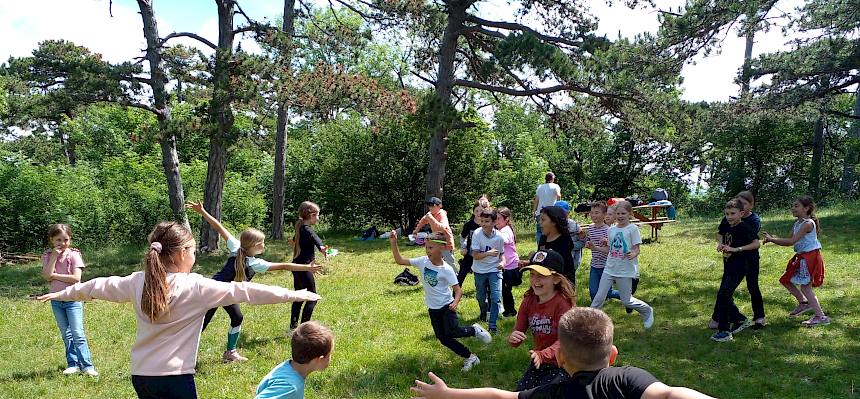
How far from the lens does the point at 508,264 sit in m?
7.27

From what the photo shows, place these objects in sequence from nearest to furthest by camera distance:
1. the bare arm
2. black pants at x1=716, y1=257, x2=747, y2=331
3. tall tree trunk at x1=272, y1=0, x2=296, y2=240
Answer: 1. the bare arm
2. black pants at x1=716, y1=257, x2=747, y2=331
3. tall tree trunk at x1=272, y1=0, x2=296, y2=240

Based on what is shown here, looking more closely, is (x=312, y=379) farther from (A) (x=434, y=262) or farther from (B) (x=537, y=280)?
(B) (x=537, y=280)

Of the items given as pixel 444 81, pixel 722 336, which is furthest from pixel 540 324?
pixel 444 81

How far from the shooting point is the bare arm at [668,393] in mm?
1954

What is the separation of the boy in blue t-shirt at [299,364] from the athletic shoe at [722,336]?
5.25m

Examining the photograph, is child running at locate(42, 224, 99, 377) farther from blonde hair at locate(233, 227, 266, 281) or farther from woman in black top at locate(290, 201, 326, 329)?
woman in black top at locate(290, 201, 326, 329)

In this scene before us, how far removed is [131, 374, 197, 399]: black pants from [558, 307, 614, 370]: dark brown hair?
2.18 m

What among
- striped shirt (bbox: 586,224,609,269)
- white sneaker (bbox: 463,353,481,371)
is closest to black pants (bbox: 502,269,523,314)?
striped shirt (bbox: 586,224,609,269)

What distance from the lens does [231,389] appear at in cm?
544

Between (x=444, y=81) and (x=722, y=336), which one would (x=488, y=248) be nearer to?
(x=722, y=336)

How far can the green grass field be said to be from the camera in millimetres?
5473

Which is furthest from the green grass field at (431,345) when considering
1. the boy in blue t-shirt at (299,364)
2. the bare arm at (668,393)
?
the bare arm at (668,393)

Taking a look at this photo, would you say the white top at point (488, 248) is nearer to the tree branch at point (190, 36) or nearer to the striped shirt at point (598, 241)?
the striped shirt at point (598, 241)

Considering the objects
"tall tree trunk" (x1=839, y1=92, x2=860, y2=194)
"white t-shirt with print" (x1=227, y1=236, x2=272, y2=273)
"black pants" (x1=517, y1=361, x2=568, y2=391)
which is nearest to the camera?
"black pants" (x1=517, y1=361, x2=568, y2=391)
